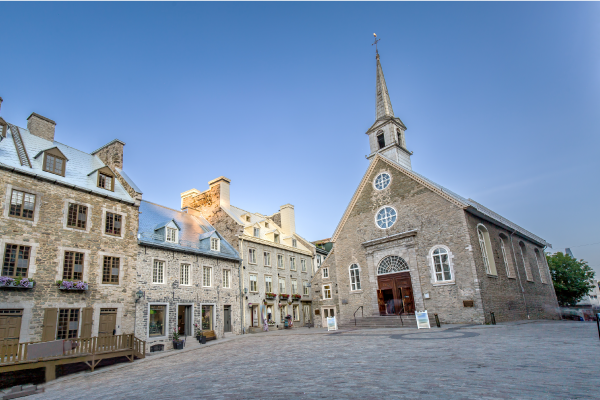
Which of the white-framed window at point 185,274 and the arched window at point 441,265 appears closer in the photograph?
the arched window at point 441,265

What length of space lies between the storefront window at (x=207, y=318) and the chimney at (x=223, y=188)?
11.0 meters

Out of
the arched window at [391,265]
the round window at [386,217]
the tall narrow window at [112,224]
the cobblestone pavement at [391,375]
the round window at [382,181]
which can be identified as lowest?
the cobblestone pavement at [391,375]

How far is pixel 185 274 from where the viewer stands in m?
24.6

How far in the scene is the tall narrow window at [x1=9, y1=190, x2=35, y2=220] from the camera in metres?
16.3

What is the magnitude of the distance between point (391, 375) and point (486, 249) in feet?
69.4

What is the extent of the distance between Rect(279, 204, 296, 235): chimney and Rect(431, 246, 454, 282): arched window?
62.3ft

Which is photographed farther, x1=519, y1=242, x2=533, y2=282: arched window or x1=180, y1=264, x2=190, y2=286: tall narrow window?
x1=519, y1=242, x2=533, y2=282: arched window

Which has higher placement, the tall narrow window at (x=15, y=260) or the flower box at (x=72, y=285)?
the tall narrow window at (x=15, y=260)

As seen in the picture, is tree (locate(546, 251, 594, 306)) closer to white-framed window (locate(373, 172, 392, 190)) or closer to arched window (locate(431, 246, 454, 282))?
arched window (locate(431, 246, 454, 282))

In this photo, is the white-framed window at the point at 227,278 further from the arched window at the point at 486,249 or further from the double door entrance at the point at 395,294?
the arched window at the point at 486,249

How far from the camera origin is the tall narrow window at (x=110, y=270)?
19062 millimetres

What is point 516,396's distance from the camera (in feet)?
18.5

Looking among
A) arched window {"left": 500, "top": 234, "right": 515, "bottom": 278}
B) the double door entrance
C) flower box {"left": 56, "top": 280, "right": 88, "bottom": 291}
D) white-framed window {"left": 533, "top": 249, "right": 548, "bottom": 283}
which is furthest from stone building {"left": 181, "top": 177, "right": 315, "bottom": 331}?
white-framed window {"left": 533, "top": 249, "right": 548, "bottom": 283}

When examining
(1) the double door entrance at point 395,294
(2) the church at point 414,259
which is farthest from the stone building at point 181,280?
(1) the double door entrance at point 395,294
